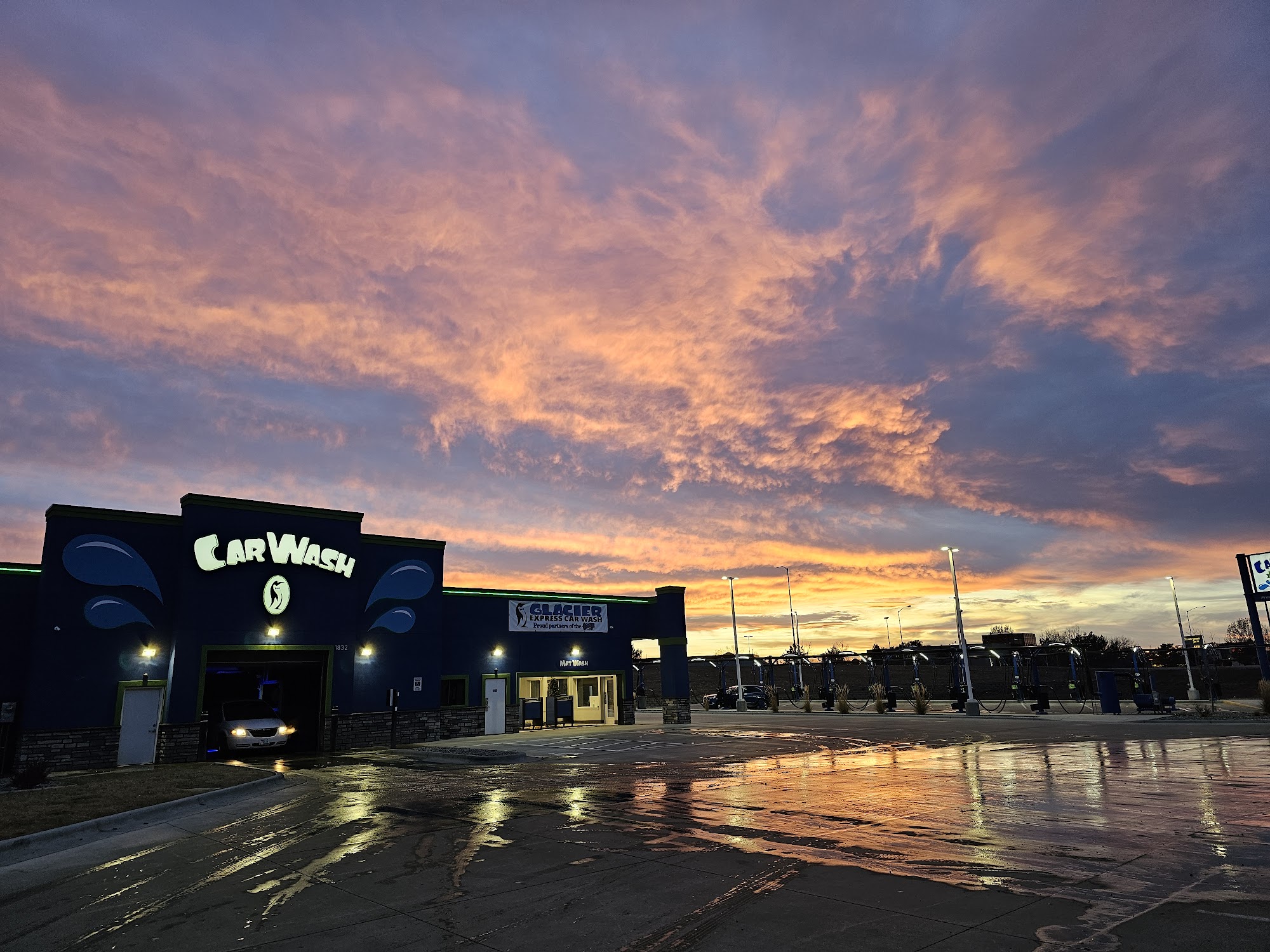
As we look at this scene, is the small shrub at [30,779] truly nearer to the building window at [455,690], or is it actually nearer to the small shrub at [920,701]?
the building window at [455,690]

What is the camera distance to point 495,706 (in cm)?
3669

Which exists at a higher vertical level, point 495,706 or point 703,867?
point 495,706

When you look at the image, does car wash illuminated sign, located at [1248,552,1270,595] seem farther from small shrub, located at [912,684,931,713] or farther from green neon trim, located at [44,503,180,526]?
green neon trim, located at [44,503,180,526]

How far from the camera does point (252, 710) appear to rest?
28.4 meters

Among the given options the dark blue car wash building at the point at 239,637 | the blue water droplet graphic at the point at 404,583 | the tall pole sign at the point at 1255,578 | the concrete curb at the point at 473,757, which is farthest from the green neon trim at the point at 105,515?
the tall pole sign at the point at 1255,578

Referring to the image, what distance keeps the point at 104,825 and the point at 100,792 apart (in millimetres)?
4663

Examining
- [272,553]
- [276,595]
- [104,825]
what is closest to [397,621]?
[276,595]

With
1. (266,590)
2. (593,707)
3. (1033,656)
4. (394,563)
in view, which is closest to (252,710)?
(266,590)

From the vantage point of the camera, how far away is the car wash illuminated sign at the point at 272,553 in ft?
89.0

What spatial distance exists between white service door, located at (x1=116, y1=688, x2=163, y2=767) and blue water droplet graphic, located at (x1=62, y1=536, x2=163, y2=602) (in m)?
3.32

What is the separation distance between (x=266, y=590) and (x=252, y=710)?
451cm

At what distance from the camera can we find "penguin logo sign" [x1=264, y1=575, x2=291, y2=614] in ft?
92.3

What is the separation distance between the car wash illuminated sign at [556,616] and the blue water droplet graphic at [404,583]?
222 inches

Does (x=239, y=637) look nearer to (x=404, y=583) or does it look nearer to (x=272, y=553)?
(x=272, y=553)
